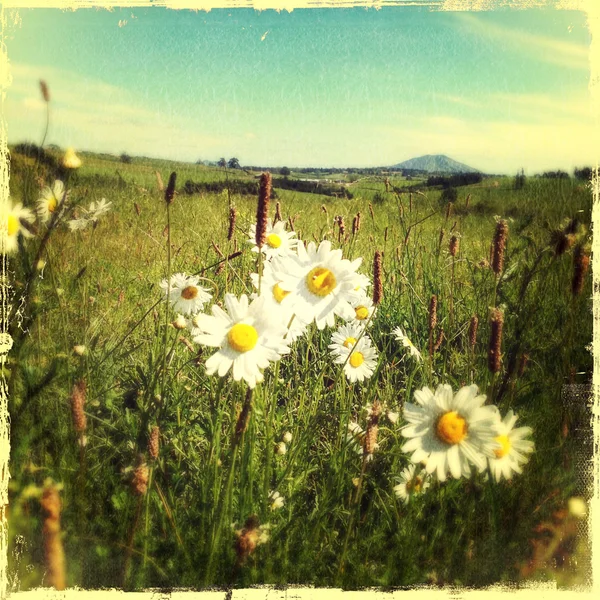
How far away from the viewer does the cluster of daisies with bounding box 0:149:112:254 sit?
137 cm

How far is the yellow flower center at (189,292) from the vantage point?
4.89 feet

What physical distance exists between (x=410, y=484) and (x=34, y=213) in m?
1.24

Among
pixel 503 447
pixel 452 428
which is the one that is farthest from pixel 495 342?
pixel 503 447

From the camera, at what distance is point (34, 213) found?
1394 millimetres

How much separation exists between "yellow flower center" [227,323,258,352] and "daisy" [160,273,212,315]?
20.0 inches

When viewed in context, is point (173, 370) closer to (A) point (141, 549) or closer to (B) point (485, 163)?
(A) point (141, 549)

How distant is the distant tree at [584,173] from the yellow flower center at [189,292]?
3.81 ft

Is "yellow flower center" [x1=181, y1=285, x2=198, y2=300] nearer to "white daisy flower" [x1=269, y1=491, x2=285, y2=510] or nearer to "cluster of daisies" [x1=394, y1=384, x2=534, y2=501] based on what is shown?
"white daisy flower" [x1=269, y1=491, x2=285, y2=510]

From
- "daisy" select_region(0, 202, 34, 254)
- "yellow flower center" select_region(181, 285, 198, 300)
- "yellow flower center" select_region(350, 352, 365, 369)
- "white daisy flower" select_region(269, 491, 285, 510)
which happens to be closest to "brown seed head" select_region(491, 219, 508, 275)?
"yellow flower center" select_region(350, 352, 365, 369)

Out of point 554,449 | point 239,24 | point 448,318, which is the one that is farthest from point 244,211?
point 554,449

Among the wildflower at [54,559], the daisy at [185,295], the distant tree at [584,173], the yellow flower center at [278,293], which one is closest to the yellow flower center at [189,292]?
the daisy at [185,295]

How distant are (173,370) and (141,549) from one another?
46cm

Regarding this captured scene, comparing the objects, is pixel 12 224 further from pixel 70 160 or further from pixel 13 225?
pixel 70 160

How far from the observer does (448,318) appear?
1729mm
